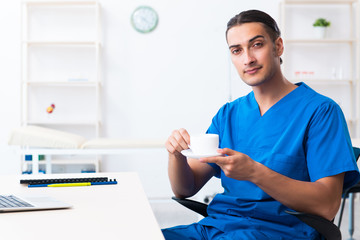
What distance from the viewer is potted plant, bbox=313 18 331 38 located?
14.1 feet

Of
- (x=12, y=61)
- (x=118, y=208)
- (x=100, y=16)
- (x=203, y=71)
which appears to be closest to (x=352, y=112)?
(x=203, y=71)

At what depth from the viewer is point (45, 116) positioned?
4.36m

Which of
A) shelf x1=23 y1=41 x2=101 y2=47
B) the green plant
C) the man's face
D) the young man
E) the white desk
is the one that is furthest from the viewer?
the green plant

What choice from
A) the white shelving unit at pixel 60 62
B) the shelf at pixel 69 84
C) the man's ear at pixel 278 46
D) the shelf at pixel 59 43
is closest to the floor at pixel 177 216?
the white shelving unit at pixel 60 62

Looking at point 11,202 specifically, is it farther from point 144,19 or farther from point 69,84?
point 144,19

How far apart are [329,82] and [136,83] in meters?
1.87

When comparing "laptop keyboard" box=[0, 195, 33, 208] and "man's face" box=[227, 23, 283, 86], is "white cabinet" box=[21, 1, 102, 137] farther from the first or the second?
"laptop keyboard" box=[0, 195, 33, 208]

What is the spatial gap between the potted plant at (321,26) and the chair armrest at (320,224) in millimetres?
3527

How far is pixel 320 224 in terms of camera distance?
3.55 feet

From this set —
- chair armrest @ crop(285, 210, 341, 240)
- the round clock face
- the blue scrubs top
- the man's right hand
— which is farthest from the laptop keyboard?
the round clock face

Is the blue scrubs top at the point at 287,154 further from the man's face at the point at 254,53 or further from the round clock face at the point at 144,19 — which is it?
the round clock face at the point at 144,19

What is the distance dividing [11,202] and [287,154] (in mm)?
695

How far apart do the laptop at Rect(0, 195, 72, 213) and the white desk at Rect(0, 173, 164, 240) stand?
0.01 metres

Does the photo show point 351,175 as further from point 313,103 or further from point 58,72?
point 58,72
